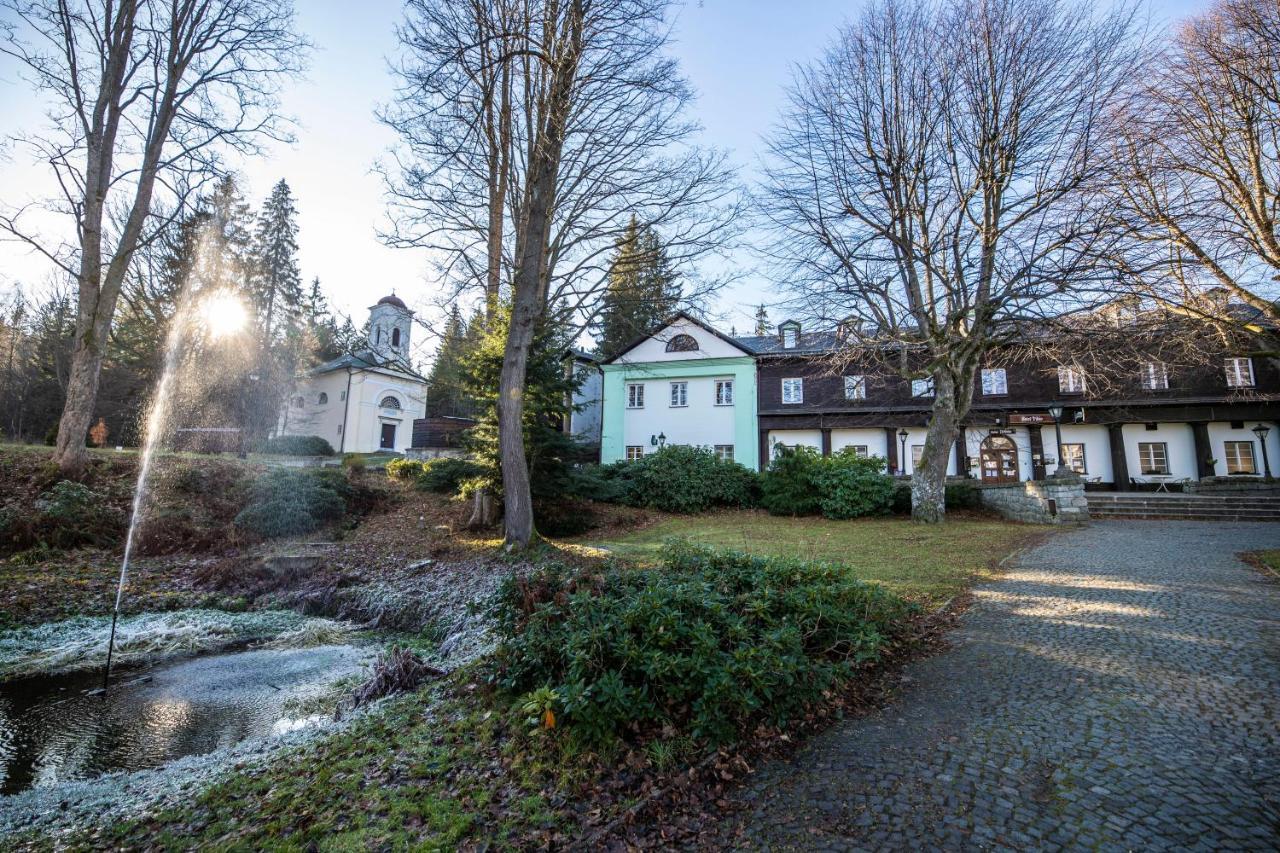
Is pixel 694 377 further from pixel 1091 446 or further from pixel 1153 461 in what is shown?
pixel 1153 461

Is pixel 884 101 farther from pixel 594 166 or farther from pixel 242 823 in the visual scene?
pixel 242 823

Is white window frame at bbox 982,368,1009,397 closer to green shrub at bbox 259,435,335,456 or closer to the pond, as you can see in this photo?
the pond

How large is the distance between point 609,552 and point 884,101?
1209 cm

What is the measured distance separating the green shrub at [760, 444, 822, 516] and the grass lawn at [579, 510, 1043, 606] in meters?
0.49

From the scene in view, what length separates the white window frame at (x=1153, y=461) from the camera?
23516 millimetres

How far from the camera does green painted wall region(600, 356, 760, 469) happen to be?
1008 inches

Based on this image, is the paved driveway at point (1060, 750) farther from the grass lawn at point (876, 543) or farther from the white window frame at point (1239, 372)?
the white window frame at point (1239, 372)

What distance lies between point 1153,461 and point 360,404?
39361mm

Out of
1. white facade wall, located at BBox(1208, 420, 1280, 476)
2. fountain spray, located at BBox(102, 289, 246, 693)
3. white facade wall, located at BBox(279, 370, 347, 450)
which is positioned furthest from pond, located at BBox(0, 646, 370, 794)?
white facade wall, located at BBox(1208, 420, 1280, 476)

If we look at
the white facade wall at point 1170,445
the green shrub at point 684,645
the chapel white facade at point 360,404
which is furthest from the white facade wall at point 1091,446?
the chapel white facade at point 360,404

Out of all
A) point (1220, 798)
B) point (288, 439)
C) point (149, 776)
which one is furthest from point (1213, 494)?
point (288, 439)

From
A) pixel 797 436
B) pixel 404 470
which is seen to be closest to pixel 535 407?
pixel 404 470

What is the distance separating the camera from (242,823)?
2.77 m

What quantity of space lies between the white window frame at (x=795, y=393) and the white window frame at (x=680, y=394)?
175 inches
